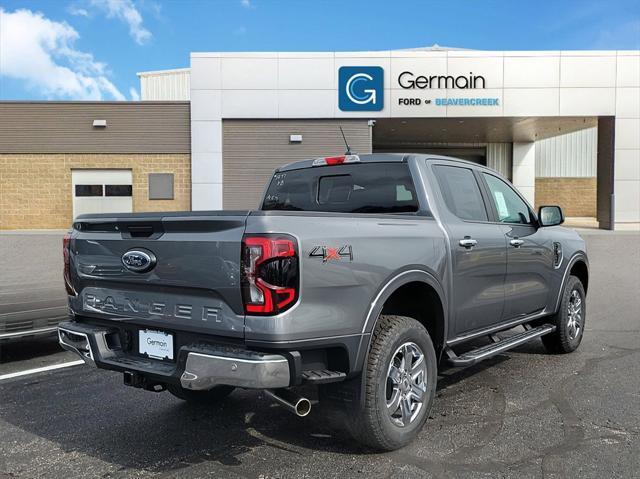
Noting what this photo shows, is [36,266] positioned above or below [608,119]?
below

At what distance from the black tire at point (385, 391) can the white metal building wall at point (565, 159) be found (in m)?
34.5

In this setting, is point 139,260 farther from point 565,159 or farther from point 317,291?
point 565,159

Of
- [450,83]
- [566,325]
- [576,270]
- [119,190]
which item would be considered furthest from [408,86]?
[566,325]

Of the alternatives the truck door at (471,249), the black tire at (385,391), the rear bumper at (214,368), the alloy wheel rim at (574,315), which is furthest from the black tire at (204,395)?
the alloy wheel rim at (574,315)

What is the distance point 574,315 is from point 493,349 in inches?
86.1

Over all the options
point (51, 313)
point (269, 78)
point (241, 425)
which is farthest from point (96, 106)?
point (241, 425)

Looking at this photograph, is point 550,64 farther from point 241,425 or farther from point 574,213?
point 241,425

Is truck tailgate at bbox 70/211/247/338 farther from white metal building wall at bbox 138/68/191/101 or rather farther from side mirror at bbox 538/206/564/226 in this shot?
white metal building wall at bbox 138/68/191/101

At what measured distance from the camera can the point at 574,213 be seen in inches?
1374

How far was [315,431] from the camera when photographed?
392 cm

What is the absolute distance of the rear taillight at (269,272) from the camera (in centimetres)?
286

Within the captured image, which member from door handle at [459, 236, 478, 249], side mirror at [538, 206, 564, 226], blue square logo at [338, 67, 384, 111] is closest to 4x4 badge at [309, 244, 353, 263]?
door handle at [459, 236, 478, 249]

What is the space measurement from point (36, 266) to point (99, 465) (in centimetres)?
875

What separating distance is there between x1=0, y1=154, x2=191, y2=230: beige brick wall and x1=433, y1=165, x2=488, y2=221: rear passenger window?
793 inches
